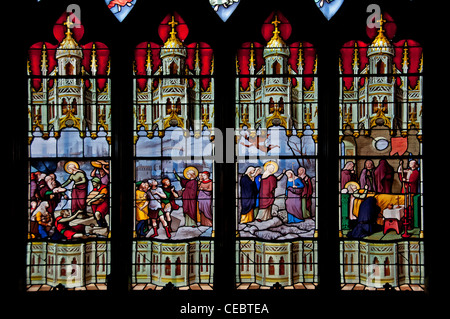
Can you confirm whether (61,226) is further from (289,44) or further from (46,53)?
(289,44)

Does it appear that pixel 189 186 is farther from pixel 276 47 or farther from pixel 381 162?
pixel 381 162

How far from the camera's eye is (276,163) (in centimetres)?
502

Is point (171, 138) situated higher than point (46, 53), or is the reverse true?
point (46, 53)

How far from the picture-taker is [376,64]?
198 inches

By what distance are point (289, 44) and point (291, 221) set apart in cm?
177

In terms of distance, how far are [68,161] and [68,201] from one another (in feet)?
1.30

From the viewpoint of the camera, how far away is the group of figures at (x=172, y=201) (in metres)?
4.96

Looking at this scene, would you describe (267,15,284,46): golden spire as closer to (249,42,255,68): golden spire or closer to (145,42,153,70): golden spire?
(249,42,255,68): golden spire

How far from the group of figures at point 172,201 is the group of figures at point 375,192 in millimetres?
1361

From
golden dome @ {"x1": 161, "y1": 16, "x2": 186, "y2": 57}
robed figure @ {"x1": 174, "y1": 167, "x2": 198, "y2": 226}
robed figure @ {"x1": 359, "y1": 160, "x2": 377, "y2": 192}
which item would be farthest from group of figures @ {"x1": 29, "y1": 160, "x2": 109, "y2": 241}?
robed figure @ {"x1": 359, "y1": 160, "x2": 377, "y2": 192}

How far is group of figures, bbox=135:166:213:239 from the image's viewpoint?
16.3 feet

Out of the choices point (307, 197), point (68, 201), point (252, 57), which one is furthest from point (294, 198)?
point (68, 201)
